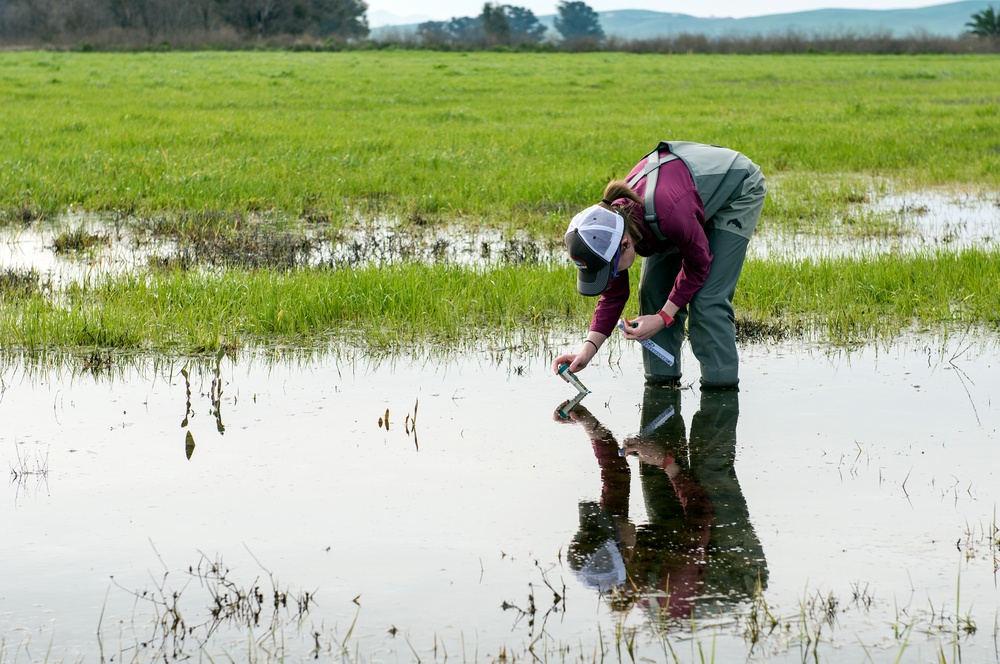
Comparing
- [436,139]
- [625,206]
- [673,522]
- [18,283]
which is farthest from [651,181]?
[436,139]

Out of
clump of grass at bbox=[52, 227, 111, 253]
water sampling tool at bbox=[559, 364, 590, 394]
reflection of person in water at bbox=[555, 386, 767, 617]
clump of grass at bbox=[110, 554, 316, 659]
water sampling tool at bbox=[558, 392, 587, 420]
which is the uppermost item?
clump of grass at bbox=[52, 227, 111, 253]

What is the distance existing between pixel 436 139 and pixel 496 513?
12615 mm

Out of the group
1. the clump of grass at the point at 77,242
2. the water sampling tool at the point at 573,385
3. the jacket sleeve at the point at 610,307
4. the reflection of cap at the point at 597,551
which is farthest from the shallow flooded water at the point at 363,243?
the reflection of cap at the point at 597,551

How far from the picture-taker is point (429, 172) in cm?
1262

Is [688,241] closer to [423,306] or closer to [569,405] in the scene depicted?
[569,405]

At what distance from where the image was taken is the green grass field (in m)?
6.77

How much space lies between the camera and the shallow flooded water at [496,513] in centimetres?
301

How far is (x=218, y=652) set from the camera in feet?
9.59

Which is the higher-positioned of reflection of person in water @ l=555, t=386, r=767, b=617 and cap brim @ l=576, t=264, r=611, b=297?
cap brim @ l=576, t=264, r=611, b=297

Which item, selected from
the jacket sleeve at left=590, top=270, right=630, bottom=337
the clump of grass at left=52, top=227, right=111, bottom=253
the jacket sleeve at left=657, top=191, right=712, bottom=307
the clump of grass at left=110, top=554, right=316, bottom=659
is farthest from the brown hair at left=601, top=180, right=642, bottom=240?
the clump of grass at left=52, top=227, right=111, bottom=253

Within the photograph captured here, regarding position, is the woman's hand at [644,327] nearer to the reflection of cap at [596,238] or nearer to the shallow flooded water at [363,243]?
the reflection of cap at [596,238]

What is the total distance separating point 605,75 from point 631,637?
105ft

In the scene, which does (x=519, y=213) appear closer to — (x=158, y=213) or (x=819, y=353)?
(x=158, y=213)

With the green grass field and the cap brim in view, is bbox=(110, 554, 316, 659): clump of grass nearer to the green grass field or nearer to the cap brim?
the cap brim
